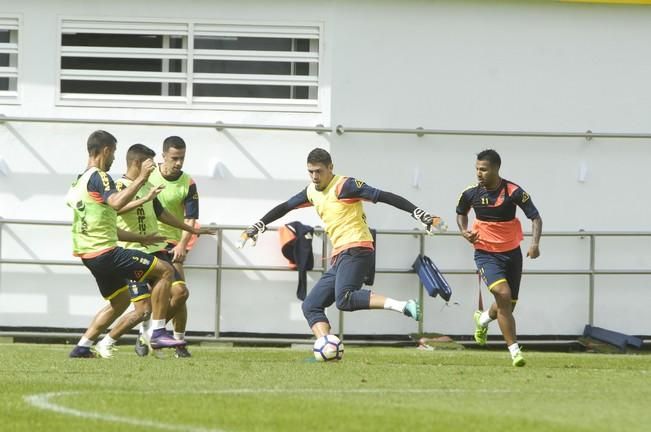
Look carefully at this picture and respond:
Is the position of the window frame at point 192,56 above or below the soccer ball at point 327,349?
above

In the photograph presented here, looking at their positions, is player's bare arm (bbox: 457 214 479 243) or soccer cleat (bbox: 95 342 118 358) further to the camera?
player's bare arm (bbox: 457 214 479 243)

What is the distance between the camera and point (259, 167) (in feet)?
58.6

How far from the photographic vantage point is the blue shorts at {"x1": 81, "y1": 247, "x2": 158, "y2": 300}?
13844 millimetres

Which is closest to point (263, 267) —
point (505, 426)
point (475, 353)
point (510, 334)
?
point (475, 353)

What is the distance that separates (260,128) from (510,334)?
4.97 metres

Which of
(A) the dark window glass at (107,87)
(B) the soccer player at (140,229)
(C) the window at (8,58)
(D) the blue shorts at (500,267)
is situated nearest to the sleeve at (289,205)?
(B) the soccer player at (140,229)

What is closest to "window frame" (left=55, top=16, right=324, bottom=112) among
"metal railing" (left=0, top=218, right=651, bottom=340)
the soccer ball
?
"metal railing" (left=0, top=218, right=651, bottom=340)

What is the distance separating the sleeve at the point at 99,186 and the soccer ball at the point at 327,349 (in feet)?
7.86

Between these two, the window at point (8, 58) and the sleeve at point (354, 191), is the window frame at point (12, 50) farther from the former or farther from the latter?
the sleeve at point (354, 191)

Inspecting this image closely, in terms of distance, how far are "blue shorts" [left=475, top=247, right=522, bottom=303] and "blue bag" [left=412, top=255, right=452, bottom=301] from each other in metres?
2.34

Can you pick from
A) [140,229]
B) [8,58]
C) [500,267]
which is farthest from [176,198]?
[8,58]

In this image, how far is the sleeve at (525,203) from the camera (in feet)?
47.9

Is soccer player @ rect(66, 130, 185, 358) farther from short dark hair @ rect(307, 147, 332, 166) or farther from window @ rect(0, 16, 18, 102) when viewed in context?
window @ rect(0, 16, 18, 102)

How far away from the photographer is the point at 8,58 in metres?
18.1
